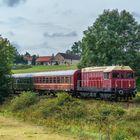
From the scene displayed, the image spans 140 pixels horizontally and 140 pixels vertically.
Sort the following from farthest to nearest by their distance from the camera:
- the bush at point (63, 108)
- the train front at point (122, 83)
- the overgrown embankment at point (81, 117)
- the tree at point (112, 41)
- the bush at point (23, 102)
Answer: the tree at point (112, 41) < the train front at point (122, 83) < the bush at point (23, 102) < the bush at point (63, 108) < the overgrown embankment at point (81, 117)

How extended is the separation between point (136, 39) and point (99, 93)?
845 inches

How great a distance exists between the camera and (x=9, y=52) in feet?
201

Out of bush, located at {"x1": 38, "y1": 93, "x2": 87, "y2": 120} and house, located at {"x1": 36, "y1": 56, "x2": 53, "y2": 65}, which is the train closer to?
bush, located at {"x1": 38, "y1": 93, "x2": 87, "y2": 120}

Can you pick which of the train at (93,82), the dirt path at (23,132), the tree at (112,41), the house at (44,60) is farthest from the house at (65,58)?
the dirt path at (23,132)

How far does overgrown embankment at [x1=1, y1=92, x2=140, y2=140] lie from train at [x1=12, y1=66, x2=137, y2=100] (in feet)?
19.9

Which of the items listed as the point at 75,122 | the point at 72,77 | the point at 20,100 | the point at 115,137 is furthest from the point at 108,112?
the point at 72,77

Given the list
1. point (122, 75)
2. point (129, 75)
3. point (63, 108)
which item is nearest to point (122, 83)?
point (122, 75)

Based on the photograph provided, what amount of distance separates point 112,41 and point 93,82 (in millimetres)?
17722

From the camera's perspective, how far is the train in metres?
42.8

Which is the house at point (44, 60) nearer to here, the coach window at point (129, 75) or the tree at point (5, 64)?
the tree at point (5, 64)

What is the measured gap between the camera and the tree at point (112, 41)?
61.6 metres

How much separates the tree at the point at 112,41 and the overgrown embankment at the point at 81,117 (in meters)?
21.4

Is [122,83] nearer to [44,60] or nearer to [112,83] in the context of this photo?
[112,83]

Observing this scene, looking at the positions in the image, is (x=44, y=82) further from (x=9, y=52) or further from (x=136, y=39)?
(x=136, y=39)
